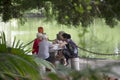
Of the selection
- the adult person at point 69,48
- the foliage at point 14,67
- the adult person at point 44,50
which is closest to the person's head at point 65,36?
the adult person at point 69,48

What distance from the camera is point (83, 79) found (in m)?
1.03

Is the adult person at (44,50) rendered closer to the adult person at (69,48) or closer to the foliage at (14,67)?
the adult person at (69,48)

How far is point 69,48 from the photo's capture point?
7156 mm

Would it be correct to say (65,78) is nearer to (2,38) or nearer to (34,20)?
(2,38)

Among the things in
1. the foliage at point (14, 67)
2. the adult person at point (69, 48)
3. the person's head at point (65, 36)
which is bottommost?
the adult person at point (69, 48)

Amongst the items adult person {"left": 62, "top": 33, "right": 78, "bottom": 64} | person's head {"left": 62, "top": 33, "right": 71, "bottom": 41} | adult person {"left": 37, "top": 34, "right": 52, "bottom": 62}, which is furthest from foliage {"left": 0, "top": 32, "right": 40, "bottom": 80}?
person's head {"left": 62, "top": 33, "right": 71, "bottom": 41}

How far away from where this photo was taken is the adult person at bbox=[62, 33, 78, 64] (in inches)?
278

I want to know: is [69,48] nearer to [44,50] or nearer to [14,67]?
[44,50]

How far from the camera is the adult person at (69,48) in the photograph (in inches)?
278

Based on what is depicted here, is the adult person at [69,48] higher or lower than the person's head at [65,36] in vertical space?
lower

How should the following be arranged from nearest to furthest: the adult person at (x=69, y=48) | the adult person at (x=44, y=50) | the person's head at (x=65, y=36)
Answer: the adult person at (x=44, y=50) < the adult person at (x=69, y=48) < the person's head at (x=65, y=36)

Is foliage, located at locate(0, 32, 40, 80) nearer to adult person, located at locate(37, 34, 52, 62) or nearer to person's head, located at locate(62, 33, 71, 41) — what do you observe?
adult person, located at locate(37, 34, 52, 62)

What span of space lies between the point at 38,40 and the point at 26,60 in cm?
399

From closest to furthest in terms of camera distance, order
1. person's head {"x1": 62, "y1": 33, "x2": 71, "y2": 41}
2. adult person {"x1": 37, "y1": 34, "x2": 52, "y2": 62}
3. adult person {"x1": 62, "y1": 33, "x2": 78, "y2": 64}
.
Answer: adult person {"x1": 37, "y1": 34, "x2": 52, "y2": 62}
adult person {"x1": 62, "y1": 33, "x2": 78, "y2": 64}
person's head {"x1": 62, "y1": 33, "x2": 71, "y2": 41}
